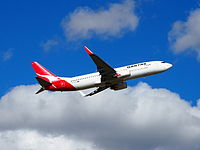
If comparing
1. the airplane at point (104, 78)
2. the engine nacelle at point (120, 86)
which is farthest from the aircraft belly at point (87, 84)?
the engine nacelle at point (120, 86)

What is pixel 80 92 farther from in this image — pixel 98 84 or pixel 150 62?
pixel 150 62

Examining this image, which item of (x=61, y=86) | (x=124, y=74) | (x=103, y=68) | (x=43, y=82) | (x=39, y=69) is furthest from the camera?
(x=39, y=69)

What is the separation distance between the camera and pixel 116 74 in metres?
143

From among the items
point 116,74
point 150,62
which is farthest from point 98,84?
point 150,62

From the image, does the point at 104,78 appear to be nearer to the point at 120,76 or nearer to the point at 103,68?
the point at 103,68

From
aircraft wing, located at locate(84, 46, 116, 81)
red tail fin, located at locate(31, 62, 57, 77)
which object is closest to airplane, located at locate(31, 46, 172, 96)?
aircraft wing, located at locate(84, 46, 116, 81)

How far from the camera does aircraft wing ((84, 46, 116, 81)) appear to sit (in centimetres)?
13500

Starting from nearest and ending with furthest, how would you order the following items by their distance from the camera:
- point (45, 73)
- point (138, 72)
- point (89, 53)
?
1. point (89, 53)
2. point (138, 72)
3. point (45, 73)

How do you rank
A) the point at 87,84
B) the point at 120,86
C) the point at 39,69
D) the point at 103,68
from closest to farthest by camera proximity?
the point at 103,68, the point at 87,84, the point at 120,86, the point at 39,69

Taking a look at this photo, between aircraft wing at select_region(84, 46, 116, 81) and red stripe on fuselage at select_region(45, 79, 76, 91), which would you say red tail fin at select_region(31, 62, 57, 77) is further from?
aircraft wing at select_region(84, 46, 116, 81)

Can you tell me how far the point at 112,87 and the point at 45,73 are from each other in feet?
67.8

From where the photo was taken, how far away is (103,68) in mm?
139375

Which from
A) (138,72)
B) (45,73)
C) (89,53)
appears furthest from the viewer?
(45,73)

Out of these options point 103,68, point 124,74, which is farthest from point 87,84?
point 124,74
